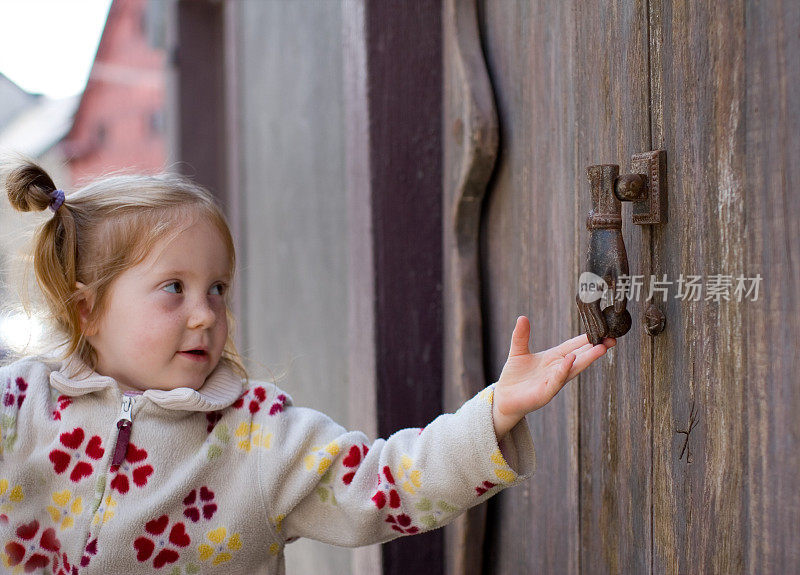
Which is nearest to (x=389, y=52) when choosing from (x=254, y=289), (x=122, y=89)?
(x=254, y=289)

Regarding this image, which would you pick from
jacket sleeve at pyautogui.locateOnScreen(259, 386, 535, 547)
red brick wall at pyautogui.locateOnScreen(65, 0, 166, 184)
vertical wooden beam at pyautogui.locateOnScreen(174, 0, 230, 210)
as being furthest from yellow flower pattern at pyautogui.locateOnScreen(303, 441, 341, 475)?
red brick wall at pyautogui.locateOnScreen(65, 0, 166, 184)

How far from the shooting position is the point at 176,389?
1343mm

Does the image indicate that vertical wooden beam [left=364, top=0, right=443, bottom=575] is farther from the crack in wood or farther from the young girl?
the crack in wood

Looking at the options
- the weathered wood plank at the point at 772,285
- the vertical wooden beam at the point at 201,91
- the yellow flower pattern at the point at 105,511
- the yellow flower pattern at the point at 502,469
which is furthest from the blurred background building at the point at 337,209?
the weathered wood plank at the point at 772,285

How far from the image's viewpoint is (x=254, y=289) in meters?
3.46

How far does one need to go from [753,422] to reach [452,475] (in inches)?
17.9

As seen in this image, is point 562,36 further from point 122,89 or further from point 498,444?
point 122,89

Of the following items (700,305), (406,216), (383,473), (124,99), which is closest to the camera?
(700,305)

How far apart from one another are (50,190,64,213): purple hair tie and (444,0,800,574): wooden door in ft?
2.38

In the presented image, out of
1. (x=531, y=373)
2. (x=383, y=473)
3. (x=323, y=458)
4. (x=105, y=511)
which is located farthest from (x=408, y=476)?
(x=105, y=511)

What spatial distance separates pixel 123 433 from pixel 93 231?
1.18 feet

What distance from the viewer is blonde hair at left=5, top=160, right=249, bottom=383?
141cm

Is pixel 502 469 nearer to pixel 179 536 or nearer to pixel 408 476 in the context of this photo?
pixel 408 476

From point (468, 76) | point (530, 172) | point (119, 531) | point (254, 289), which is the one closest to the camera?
point (119, 531)
